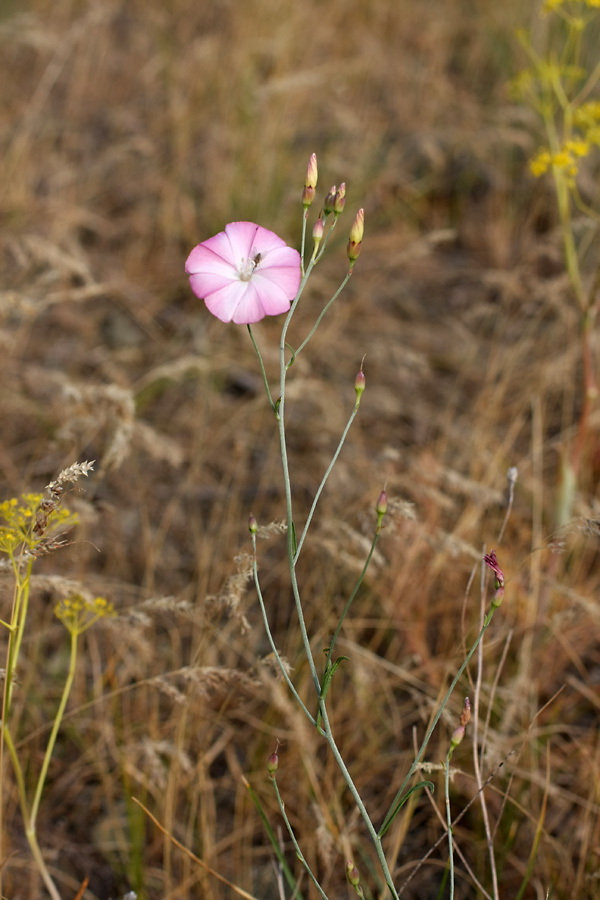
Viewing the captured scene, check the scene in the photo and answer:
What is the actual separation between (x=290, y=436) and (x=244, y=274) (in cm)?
157

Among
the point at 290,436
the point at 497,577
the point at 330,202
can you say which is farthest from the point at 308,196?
the point at 290,436

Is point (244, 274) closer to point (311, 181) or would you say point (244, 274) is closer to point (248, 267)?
point (248, 267)

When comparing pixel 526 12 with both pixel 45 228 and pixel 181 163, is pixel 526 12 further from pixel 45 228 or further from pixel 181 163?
pixel 45 228

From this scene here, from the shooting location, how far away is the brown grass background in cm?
150

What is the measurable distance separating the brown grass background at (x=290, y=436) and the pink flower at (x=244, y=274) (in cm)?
39

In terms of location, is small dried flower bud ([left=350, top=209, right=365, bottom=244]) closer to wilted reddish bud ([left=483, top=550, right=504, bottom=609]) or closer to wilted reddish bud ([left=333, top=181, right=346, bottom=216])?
wilted reddish bud ([left=333, top=181, right=346, bottom=216])

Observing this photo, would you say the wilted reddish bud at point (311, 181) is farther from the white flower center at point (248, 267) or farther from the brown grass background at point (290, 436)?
the brown grass background at point (290, 436)

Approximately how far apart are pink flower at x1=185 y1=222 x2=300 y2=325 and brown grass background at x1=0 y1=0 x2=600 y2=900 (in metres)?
0.39

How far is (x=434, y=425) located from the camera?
259 centimetres

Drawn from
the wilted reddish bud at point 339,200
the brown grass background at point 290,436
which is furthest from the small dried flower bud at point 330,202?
the brown grass background at point 290,436

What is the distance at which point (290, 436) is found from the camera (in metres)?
2.54

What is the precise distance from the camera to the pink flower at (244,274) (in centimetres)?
92

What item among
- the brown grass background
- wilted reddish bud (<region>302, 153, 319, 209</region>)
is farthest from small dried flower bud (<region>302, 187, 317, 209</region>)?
the brown grass background

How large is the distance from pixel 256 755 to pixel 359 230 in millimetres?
1138
